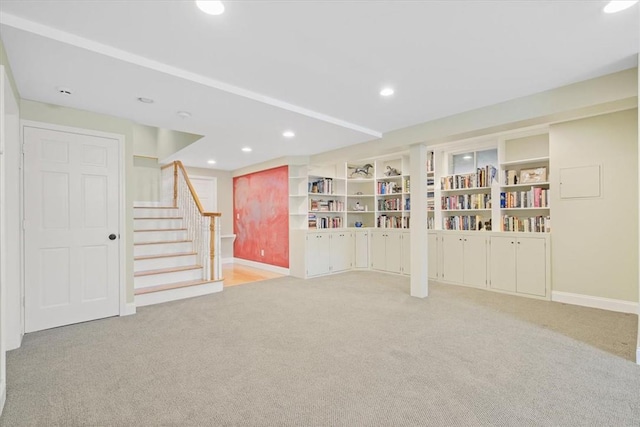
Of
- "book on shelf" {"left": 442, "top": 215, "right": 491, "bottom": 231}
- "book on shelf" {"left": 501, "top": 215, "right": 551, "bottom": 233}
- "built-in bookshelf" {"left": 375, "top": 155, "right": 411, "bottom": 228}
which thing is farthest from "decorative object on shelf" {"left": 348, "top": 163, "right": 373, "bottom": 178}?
"book on shelf" {"left": 501, "top": 215, "right": 551, "bottom": 233}

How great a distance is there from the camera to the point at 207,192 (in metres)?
7.64

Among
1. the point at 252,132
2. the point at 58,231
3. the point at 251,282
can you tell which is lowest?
the point at 251,282

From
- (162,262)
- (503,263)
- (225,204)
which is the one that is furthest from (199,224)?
(503,263)

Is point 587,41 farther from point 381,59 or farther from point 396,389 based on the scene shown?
point 396,389

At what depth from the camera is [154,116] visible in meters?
3.66

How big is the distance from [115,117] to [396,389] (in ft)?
13.1

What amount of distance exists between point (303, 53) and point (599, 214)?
3992mm

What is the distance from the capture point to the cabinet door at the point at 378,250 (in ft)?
20.3

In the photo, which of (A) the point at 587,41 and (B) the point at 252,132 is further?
(B) the point at 252,132

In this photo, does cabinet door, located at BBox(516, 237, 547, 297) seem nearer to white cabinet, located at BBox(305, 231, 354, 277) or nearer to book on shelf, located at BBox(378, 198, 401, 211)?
book on shelf, located at BBox(378, 198, 401, 211)

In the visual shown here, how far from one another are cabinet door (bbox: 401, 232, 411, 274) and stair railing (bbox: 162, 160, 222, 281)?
3.24 metres

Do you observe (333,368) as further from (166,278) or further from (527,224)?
(527,224)

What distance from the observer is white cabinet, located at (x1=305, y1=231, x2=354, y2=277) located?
585 centimetres

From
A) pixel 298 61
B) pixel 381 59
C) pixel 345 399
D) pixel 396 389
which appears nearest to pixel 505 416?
pixel 396 389
